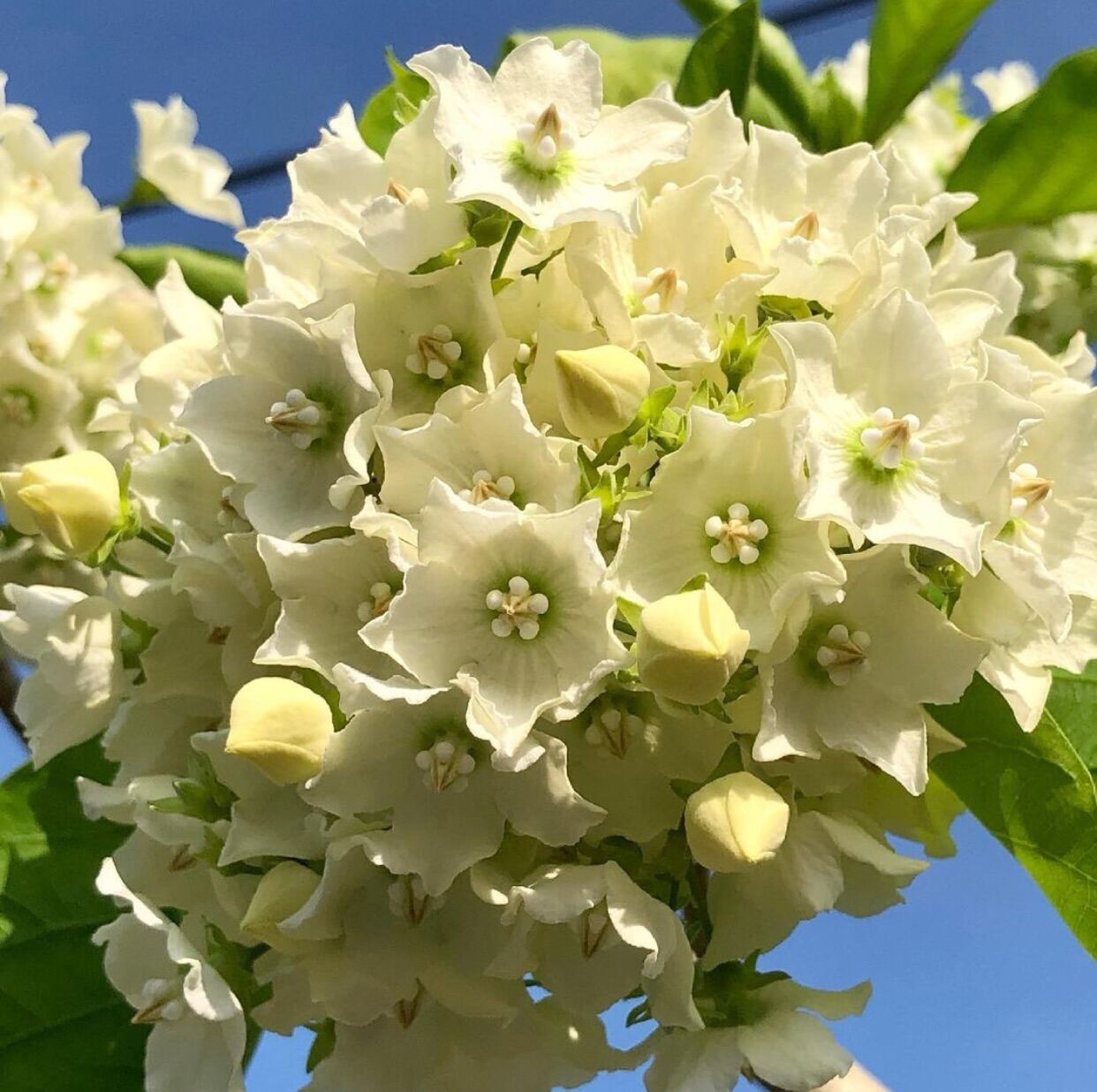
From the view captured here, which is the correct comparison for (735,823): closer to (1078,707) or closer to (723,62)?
(1078,707)

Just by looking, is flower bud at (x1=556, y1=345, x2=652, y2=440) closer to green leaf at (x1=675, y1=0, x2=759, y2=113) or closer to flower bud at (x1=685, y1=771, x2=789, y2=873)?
flower bud at (x1=685, y1=771, x2=789, y2=873)

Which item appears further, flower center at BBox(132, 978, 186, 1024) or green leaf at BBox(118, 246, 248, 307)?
green leaf at BBox(118, 246, 248, 307)

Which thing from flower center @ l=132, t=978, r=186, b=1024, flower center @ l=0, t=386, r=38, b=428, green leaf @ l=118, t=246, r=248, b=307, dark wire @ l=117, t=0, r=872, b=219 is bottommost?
flower center @ l=132, t=978, r=186, b=1024

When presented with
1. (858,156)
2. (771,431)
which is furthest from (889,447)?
(858,156)

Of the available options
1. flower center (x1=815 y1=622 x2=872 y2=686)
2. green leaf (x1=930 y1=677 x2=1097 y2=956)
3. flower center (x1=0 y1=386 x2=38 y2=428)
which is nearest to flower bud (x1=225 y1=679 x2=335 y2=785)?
flower center (x1=815 y1=622 x2=872 y2=686)

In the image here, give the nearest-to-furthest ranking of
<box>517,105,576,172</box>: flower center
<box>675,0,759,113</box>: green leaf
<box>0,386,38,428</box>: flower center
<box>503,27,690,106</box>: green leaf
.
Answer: <box>517,105,576,172</box>: flower center
<box>675,0,759,113</box>: green leaf
<box>503,27,690,106</box>: green leaf
<box>0,386,38,428</box>: flower center

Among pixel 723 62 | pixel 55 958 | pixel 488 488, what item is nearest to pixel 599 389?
pixel 488 488
